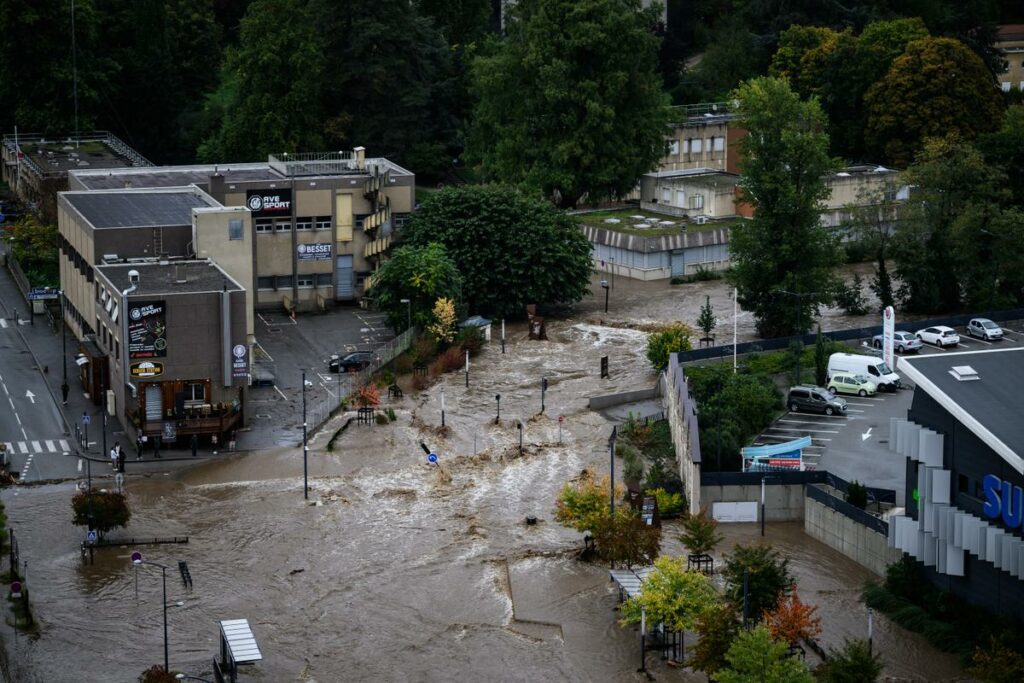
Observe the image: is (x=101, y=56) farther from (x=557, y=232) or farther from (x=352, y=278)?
(x=557, y=232)

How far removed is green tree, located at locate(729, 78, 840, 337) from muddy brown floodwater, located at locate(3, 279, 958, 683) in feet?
41.4

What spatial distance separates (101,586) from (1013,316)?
50.2 metres

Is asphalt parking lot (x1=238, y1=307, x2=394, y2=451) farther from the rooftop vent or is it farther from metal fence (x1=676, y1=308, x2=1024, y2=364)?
the rooftop vent

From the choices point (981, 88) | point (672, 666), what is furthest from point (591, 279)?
point (672, 666)

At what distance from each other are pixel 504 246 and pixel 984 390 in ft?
136

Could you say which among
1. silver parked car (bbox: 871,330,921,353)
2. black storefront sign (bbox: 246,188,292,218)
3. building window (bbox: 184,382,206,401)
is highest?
black storefront sign (bbox: 246,188,292,218)

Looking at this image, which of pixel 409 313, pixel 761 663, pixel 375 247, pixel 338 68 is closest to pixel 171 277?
pixel 409 313

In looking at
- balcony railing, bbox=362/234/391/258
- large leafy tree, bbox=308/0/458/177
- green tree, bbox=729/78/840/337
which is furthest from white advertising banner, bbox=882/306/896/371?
large leafy tree, bbox=308/0/458/177

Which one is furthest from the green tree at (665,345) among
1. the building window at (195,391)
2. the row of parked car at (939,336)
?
the building window at (195,391)

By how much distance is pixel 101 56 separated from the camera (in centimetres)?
13538

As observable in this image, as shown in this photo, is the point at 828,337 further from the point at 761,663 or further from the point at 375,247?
the point at 761,663

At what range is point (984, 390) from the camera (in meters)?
62.3

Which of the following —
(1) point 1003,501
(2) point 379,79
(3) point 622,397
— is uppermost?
(2) point 379,79

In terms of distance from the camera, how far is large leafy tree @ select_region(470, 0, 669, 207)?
390 ft
